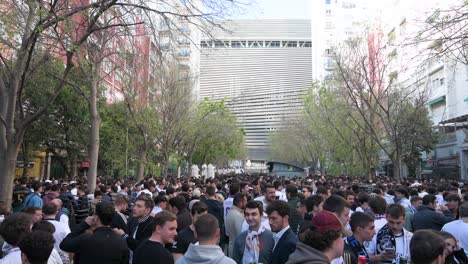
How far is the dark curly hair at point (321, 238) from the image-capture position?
3.27 metres

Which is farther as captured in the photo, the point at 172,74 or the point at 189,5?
the point at 172,74

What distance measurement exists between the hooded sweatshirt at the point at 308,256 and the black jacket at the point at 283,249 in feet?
4.30

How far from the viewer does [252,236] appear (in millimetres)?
5180

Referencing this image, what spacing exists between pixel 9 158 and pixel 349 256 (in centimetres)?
905

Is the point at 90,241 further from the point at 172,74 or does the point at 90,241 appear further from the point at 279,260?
the point at 172,74

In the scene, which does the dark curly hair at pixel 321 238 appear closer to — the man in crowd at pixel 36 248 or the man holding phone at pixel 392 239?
the man holding phone at pixel 392 239

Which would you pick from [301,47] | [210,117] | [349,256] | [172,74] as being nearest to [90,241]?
[349,256]

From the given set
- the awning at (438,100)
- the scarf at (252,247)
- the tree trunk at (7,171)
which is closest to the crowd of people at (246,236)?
the scarf at (252,247)

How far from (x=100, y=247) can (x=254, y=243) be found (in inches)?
65.5

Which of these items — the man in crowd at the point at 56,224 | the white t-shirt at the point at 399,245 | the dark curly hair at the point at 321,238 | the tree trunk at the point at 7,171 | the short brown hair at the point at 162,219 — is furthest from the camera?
the tree trunk at the point at 7,171

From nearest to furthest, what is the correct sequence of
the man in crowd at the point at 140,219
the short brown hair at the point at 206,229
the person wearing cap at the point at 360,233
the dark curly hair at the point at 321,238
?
the dark curly hair at the point at 321,238 → the short brown hair at the point at 206,229 → the person wearing cap at the point at 360,233 → the man in crowd at the point at 140,219

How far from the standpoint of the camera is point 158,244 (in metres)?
4.28

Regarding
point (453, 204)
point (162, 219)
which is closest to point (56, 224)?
point (162, 219)

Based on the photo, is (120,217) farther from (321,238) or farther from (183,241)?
(321,238)
